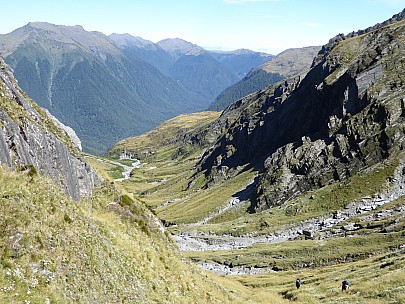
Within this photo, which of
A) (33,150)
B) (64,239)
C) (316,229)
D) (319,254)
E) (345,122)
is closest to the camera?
(64,239)

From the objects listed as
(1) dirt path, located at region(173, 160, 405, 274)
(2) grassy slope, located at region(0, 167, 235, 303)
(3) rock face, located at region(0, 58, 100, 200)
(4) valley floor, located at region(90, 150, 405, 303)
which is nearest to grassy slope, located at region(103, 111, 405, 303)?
(4) valley floor, located at region(90, 150, 405, 303)

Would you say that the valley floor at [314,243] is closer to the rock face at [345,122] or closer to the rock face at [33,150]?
the rock face at [345,122]

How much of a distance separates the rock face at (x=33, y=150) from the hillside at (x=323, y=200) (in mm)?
27885

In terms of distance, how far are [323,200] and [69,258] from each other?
10410 centimetres

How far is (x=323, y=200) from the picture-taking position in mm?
113500

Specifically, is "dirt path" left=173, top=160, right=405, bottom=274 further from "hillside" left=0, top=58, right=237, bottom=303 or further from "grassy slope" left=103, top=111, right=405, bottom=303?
"hillside" left=0, top=58, right=237, bottom=303

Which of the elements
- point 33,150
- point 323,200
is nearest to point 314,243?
point 323,200

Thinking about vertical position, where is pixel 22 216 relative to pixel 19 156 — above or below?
below

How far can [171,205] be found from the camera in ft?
616

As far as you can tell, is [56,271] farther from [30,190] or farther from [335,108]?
[335,108]

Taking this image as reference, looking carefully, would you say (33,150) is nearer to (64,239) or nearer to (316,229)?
(64,239)

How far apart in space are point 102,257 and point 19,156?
8.30m

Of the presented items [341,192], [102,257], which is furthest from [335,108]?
[102,257]

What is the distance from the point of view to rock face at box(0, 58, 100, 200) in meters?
23.3
